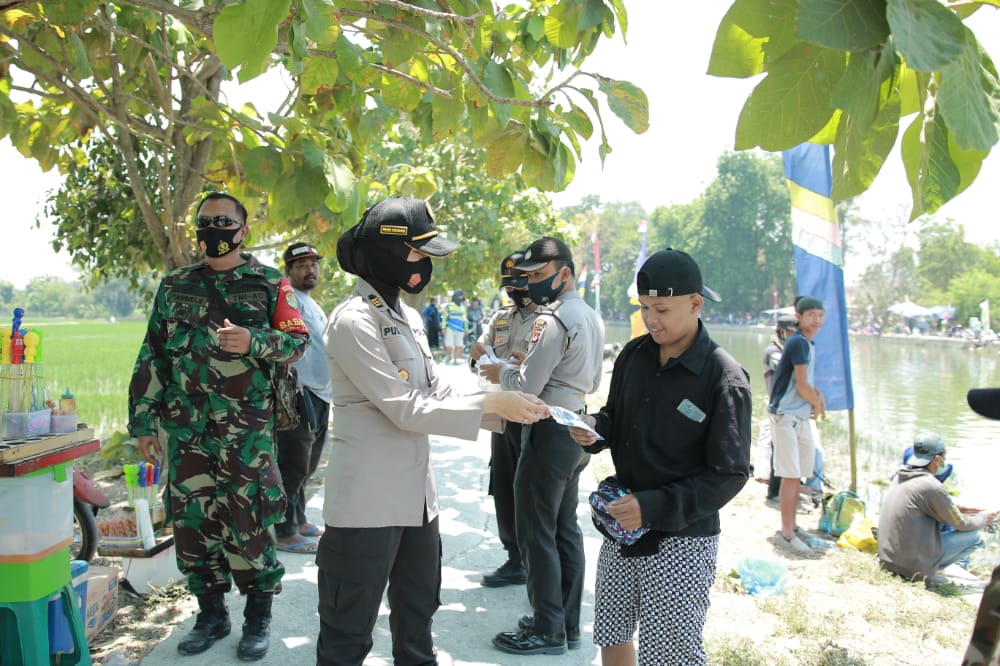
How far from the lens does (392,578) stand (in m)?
2.95

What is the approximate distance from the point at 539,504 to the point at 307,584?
179 centimetres

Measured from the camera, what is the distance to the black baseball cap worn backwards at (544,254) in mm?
4023

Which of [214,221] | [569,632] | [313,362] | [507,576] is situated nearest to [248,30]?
[214,221]

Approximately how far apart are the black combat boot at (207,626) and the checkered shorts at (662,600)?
1978 millimetres

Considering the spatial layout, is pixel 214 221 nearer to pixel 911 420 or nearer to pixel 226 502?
pixel 226 502

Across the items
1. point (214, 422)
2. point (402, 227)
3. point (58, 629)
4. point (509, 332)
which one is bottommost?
point (58, 629)

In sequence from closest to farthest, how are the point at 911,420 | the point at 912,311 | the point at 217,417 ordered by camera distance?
the point at 217,417
the point at 911,420
the point at 912,311

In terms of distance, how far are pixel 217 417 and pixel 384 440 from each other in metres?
1.16

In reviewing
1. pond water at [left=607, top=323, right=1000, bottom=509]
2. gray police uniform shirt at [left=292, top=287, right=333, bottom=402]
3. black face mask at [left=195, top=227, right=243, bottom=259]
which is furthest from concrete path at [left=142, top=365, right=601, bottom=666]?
pond water at [left=607, top=323, right=1000, bottom=509]

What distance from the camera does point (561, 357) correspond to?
12.8ft

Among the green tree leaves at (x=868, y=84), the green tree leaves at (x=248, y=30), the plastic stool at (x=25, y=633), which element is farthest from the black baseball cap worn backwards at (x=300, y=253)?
the green tree leaves at (x=868, y=84)

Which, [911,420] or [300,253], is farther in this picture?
[911,420]

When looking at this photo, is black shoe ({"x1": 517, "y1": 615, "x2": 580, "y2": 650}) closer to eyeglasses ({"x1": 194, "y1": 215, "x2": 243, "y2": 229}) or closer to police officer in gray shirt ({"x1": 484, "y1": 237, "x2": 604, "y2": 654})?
police officer in gray shirt ({"x1": 484, "y1": 237, "x2": 604, "y2": 654})

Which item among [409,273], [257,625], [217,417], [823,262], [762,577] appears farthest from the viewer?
[823,262]
